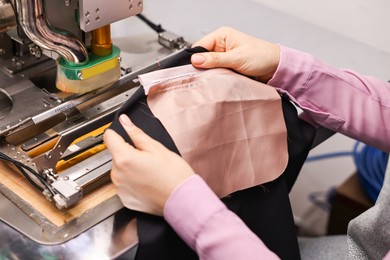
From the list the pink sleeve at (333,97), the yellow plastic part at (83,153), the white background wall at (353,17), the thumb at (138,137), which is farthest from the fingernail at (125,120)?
the white background wall at (353,17)

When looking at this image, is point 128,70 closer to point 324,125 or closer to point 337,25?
point 324,125

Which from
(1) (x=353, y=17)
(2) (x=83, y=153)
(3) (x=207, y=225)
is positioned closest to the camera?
(3) (x=207, y=225)

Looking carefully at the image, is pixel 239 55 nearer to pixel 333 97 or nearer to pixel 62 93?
pixel 333 97

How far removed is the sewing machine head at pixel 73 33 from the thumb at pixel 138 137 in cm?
17

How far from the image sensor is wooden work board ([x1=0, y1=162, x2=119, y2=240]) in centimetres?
82

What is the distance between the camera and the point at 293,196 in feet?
6.24

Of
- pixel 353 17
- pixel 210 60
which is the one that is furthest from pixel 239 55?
pixel 353 17

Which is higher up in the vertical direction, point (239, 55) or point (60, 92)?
point (239, 55)

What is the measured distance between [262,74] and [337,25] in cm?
57

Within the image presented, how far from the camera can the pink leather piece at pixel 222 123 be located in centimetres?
85

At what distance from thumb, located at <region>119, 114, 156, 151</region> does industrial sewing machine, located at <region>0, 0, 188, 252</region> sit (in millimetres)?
84

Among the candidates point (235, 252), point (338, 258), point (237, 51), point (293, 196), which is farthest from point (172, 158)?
point (293, 196)

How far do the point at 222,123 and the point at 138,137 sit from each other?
0.13m

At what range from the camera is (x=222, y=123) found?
0.88m
